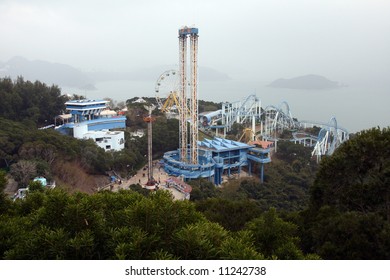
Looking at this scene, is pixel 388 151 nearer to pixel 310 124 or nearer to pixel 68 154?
pixel 68 154

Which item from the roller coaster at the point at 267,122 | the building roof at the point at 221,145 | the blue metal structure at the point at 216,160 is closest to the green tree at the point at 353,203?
the blue metal structure at the point at 216,160

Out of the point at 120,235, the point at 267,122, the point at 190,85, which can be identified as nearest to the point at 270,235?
the point at 120,235

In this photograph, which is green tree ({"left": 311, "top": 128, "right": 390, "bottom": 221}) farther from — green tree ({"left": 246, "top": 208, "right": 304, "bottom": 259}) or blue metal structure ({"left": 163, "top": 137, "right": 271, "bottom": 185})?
blue metal structure ({"left": 163, "top": 137, "right": 271, "bottom": 185})

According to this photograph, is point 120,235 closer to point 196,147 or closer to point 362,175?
point 362,175

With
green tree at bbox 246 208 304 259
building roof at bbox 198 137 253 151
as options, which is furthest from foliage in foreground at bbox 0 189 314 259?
building roof at bbox 198 137 253 151

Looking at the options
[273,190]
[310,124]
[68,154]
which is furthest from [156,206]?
[310,124]

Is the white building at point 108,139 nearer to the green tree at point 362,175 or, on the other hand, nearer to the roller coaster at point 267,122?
the roller coaster at point 267,122

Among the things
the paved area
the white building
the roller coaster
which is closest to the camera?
the paved area

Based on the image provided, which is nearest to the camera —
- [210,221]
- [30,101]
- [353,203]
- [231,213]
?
[210,221]
